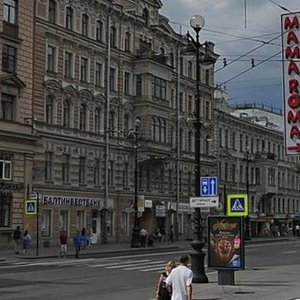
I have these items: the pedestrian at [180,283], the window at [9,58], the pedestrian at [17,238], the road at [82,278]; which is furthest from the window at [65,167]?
the pedestrian at [180,283]

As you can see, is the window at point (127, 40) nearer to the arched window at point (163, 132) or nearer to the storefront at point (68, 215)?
the arched window at point (163, 132)

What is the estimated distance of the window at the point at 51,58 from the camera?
54.6 metres

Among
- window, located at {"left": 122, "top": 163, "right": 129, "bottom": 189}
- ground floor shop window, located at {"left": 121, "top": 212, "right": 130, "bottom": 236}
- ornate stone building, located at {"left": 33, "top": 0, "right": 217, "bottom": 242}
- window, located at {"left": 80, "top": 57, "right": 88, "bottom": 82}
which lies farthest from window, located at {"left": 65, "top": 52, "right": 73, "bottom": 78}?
ground floor shop window, located at {"left": 121, "top": 212, "right": 130, "bottom": 236}

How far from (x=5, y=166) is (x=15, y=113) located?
371cm

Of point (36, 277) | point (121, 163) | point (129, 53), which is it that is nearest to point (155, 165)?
point (121, 163)

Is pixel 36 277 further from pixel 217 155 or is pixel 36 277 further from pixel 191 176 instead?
pixel 217 155

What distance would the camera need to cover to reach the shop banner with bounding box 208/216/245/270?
22797 mm

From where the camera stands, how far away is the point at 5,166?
49312 mm

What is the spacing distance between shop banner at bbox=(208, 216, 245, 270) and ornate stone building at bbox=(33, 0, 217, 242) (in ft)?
99.7

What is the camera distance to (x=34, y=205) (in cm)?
4269

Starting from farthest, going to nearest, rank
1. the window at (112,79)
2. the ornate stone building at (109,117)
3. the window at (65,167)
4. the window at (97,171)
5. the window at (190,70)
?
the window at (190,70) < the window at (112,79) < the window at (97,171) < the window at (65,167) < the ornate stone building at (109,117)

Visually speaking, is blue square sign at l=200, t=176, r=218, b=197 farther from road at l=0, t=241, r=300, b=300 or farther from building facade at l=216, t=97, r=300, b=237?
building facade at l=216, t=97, r=300, b=237

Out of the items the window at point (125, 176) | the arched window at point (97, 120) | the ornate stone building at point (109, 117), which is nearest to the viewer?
the ornate stone building at point (109, 117)

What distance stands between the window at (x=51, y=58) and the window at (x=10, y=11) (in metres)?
4.37
